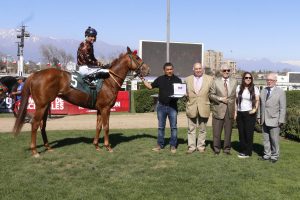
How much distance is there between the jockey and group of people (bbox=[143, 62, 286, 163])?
1181 mm

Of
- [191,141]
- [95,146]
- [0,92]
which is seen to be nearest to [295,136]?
[191,141]

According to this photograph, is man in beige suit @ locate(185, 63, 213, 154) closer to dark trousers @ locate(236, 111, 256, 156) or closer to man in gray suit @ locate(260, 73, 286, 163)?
dark trousers @ locate(236, 111, 256, 156)

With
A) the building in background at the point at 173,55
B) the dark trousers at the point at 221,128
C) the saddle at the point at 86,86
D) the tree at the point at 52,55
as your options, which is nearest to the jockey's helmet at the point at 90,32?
the saddle at the point at 86,86

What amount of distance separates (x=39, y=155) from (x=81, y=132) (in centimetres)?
360

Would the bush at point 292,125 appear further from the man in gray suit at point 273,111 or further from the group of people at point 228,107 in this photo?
the man in gray suit at point 273,111

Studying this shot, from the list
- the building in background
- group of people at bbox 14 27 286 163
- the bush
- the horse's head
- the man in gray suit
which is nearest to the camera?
the man in gray suit

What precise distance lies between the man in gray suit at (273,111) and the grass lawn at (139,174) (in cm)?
47

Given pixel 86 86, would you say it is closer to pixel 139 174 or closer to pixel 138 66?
pixel 138 66

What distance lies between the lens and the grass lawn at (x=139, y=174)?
5512 mm

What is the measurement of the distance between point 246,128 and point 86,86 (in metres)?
3.39

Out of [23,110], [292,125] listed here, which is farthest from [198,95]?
[292,125]

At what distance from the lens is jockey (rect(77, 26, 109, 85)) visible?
801 centimetres

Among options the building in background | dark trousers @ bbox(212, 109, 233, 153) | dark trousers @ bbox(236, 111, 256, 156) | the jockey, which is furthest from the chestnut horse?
the building in background

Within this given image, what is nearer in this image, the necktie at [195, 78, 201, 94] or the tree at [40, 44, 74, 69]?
the necktie at [195, 78, 201, 94]
